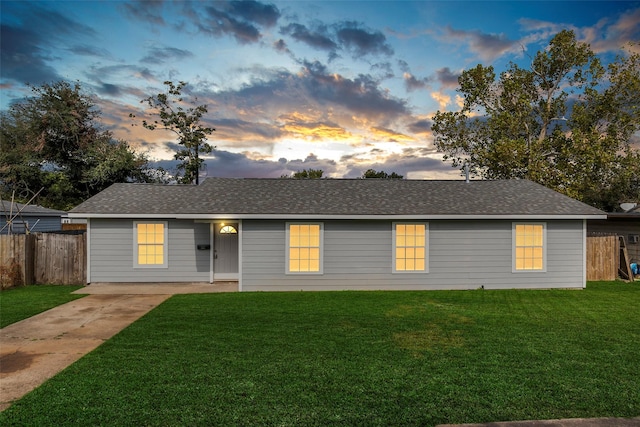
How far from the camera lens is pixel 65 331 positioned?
7.37 meters

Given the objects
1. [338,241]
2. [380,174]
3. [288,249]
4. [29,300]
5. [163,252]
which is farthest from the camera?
[380,174]

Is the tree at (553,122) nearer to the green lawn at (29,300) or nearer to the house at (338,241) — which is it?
the house at (338,241)

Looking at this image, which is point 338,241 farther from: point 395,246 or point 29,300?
point 29,300

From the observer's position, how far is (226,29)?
48.0 feet

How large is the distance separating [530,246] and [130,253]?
13584 millimetres

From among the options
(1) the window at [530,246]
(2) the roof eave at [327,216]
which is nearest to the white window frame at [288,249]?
(2) the roof eave at [327,216]

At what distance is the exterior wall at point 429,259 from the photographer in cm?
1178

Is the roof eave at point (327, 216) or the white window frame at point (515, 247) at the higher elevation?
the roof eave at point (327, 216)

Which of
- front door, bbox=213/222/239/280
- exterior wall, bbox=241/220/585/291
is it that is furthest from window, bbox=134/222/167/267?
exterior wall, bbox=241/220/585/291

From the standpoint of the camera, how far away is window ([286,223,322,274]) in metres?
11.9

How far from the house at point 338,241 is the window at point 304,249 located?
3cm

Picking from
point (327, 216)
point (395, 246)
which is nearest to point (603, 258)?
point (395, 246)

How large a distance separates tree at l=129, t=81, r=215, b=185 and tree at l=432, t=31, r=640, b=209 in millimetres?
18114

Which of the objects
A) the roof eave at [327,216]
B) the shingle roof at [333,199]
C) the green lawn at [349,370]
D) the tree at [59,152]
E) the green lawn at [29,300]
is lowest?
the green lawn at [29,300]
